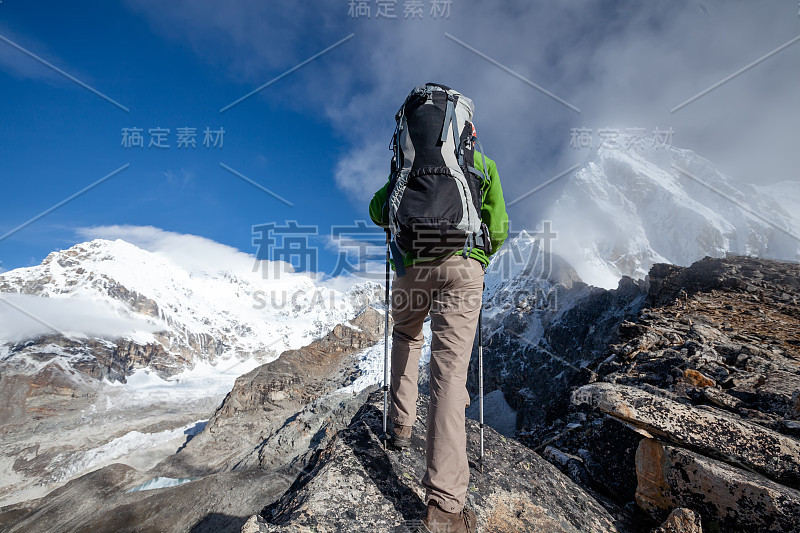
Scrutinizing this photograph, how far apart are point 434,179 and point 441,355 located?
4.32 feet

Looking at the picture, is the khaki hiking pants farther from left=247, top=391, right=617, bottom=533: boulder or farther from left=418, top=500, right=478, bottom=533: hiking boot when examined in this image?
left=247, top=391, right=617, bottom=533: boulder

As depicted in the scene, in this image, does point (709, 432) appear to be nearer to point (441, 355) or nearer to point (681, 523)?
point (681, 523)

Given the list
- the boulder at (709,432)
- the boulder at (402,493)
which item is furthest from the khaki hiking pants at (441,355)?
the boulder at (709,432)

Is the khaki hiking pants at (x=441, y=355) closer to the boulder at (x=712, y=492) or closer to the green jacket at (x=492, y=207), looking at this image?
the green jacket at (x=492, y=207)

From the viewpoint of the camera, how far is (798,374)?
515 centimetres

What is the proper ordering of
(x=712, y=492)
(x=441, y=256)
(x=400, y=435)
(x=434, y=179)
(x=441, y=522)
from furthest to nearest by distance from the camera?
1. (x=400, y=435)
2. (x=712, y=492)
3. (x=441, y=256)
4. (x=434, y=179)
5. (x=441, y=522)

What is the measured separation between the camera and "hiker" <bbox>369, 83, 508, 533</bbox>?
92.4 inches

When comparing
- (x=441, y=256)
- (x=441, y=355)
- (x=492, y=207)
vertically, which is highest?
(x=492, y=207)

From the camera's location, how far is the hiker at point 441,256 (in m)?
2.35

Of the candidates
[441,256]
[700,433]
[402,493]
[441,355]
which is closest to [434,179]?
[441,256]

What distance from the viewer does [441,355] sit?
2594mm

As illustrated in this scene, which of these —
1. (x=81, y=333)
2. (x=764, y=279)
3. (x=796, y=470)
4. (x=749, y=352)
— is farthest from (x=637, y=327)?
(x=81, y=333)

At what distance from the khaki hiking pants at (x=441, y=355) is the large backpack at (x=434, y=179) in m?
0.19

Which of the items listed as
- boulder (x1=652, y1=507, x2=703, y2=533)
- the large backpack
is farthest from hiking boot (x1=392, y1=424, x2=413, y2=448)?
boulder (x1=652, y1=507, x2=703, y2=533)
